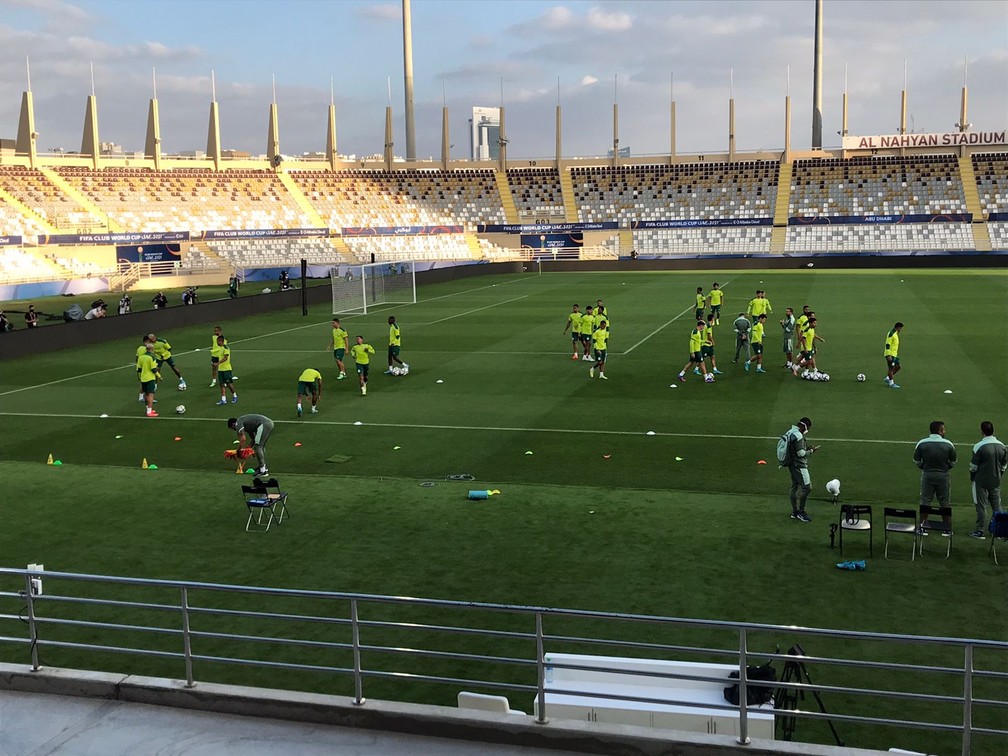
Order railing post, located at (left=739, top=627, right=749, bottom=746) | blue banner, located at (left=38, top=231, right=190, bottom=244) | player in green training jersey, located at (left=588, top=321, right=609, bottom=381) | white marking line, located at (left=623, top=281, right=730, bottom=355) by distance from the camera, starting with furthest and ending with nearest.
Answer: blue banner, located at (left=38, top=231, right=190, bottom=244)
white marking line, located at (left=623, top=281, right=730, bottom=355)
player in green training jersey, located at (left=588, top=321, right=609, bottom=381)
railing post, located at (left=739, top=627, right=749, bottom=746)

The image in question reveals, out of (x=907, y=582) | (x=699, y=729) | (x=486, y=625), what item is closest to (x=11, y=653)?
(x=486, y=625)

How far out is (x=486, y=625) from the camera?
10672 mm

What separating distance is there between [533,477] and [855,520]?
18.7 ft

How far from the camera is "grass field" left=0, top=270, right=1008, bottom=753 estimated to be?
1157 centimetres

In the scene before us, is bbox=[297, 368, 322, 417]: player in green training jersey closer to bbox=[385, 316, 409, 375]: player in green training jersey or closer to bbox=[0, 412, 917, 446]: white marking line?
bbox=[0, 412, 917, 446]: white marking line

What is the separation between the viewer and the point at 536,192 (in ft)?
302

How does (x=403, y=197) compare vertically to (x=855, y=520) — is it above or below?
above

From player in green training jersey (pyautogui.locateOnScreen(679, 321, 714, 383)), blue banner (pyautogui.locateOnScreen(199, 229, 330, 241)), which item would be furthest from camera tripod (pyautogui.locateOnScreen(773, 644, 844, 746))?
blue banner (pyautogui.locateOnScreen(199, 229, 330, 241))

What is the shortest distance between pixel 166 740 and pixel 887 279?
5818 cm

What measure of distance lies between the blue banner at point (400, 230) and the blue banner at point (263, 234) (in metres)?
2.63

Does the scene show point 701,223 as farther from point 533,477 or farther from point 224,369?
point 533,477

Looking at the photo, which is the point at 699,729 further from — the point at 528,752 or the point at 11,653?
the point at 11,653

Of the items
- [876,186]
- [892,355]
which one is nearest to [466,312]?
[892,355]

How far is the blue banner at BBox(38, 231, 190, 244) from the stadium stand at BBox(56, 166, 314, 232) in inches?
117
